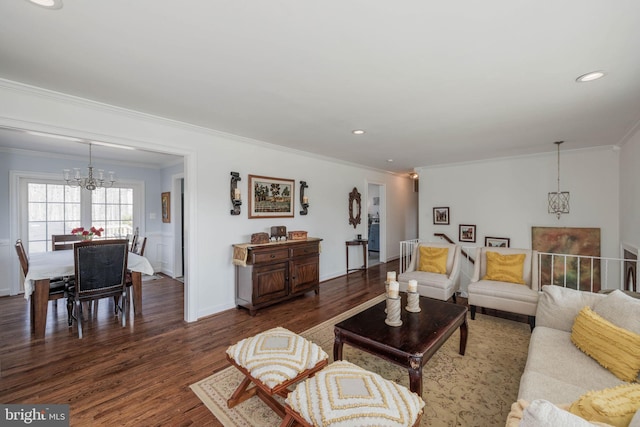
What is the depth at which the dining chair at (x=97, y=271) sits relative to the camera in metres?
3.08

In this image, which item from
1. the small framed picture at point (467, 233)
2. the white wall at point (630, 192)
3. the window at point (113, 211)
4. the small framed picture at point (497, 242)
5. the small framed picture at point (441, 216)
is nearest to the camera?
the white wall at point (630, 192)

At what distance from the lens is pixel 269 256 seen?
378 centimetres

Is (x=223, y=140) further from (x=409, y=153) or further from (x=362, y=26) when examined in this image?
(x=409, y=153)

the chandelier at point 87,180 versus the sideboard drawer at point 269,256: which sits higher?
the chandelier at point 87,180

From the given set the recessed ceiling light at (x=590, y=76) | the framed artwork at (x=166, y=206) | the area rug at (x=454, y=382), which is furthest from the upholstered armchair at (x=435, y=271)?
the framed artwork at (x=166, y=206)

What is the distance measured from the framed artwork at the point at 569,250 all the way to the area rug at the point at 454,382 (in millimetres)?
2343

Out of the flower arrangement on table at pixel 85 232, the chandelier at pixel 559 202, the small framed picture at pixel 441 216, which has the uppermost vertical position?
the chandelier at pixel 559 202

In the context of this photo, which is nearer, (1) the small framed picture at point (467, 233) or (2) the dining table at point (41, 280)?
(2) the dining table at point (41, 280)

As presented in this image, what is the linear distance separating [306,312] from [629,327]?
2.99 meters

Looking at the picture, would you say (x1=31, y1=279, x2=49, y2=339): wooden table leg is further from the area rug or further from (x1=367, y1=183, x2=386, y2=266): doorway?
(x1=367, y1=183, x2=386, y2=266): doorway

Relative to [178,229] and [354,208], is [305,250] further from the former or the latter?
[178,229]

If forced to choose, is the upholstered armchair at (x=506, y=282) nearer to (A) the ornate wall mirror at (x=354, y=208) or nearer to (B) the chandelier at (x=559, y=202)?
(B) the chandelier at (x=559, y=202)

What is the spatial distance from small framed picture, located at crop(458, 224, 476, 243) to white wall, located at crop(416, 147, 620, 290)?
2.8 inches

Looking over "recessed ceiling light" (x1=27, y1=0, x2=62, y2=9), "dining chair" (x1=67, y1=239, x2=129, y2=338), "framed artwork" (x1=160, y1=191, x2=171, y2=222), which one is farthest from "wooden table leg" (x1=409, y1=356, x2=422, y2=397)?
"framed artwork" (x1=160, y1=191, x2=171, y2=222)
